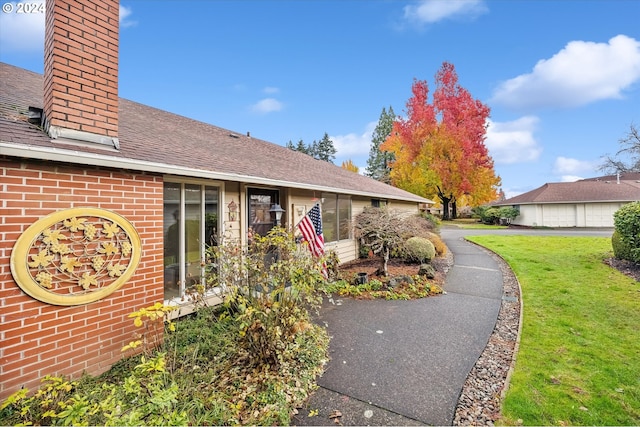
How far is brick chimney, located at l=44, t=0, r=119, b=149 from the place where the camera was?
3268 millimetres

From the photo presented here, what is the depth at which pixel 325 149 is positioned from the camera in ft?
174

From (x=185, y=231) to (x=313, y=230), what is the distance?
294 centimetres

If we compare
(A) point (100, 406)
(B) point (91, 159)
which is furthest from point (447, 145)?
(A) point (100, 406)

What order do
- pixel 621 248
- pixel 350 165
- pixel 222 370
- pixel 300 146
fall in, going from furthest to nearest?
pixel 300 146
pixel 350 165
pixel 621 248
pixel 222 370

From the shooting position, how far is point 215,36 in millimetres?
8523

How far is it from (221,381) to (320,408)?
1191mm

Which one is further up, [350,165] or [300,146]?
[300,146]

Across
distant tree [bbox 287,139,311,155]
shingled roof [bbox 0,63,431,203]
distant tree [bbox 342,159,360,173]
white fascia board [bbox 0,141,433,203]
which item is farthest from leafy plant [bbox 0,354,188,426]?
distant tree [bbox 287,139,311,155]

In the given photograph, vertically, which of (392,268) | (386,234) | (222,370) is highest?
(386,234)

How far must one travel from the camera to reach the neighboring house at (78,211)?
2.83m

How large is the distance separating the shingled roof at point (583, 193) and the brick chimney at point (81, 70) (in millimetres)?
31093

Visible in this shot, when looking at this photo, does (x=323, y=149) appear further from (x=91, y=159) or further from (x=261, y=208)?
(x=91, y=159)

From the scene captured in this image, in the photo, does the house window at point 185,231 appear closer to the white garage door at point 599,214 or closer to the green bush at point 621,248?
the green bush at point 621,248

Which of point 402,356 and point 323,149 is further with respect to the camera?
point 323,149
